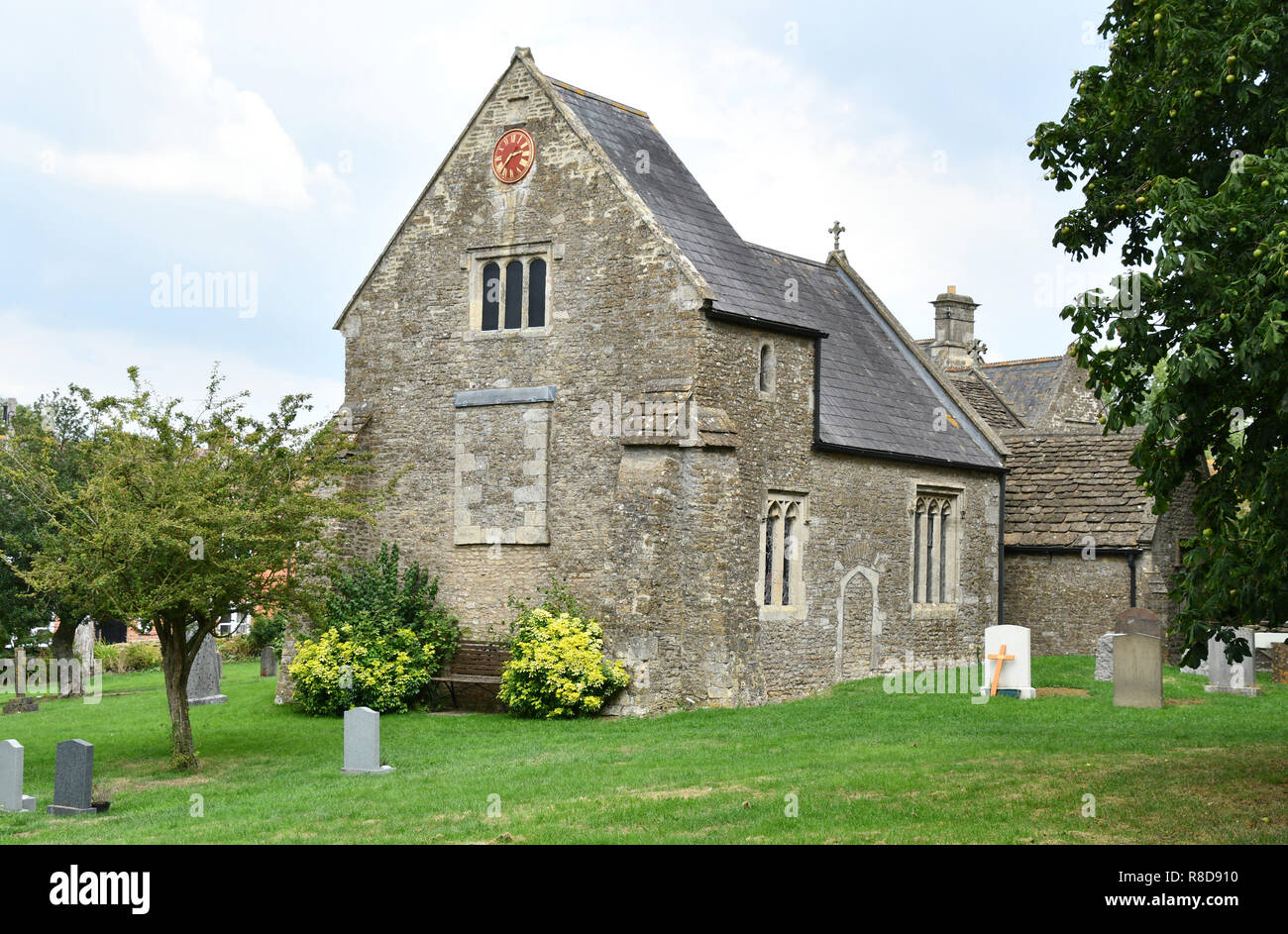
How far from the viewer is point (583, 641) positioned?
21594 millimetres

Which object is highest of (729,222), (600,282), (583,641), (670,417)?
(729,222)

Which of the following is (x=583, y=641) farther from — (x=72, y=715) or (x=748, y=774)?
(x=72, y=715)

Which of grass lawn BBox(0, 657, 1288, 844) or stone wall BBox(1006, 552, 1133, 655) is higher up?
stone wall BBox(1006, 552, 1133, 655)

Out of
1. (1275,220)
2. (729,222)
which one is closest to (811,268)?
(729,222)

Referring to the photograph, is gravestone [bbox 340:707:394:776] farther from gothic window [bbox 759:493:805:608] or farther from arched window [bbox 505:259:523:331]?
arched window [bbox 505:259:523:331]

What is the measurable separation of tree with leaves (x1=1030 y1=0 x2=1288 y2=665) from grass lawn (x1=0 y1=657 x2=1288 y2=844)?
6.92ft

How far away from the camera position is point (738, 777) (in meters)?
14.9

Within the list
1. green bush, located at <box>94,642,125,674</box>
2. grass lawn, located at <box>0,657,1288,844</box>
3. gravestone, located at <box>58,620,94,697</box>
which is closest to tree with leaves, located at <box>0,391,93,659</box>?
gravestone, located at <box>58,620,94,697</box>

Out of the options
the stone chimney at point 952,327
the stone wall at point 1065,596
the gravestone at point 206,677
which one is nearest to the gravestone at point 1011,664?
the stone wall at point 1065,596

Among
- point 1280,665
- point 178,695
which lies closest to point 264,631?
point 178,695

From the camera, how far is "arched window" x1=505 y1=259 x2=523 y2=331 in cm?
2381

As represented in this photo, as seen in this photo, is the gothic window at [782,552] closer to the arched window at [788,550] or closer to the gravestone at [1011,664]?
the arched window at [788,550]

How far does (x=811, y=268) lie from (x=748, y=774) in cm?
1770

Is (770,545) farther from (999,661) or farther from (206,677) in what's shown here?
(206,677)
